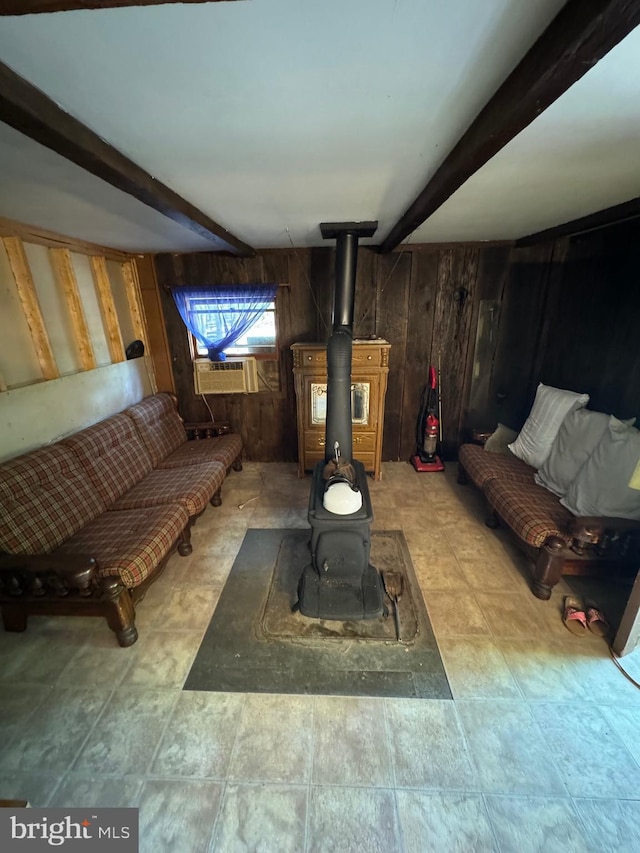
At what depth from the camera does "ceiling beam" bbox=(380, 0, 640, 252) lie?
26.6 inches

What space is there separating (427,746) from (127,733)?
4.06 feet

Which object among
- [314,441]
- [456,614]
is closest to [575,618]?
[456,614]

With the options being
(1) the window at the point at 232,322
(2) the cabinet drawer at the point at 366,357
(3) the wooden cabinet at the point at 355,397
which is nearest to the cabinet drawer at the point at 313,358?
(3) the wooden cabinet at the point at 355,397

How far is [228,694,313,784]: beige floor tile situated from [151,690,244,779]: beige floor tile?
0.05 meters

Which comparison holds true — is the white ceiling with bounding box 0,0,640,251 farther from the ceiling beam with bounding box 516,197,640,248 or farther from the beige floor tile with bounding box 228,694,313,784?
the beige floor tile with bounding box 228,694,313,784

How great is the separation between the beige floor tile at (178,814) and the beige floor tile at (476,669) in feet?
3.51

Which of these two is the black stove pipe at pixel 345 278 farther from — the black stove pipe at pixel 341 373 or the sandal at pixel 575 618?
the sandal at pixel 575 618

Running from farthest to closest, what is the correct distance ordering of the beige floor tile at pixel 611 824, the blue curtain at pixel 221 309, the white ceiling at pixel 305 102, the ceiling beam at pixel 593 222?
the blue curtain at pixel 221 309, the ceiling beam at pixel 593 222, the beige floor tile at pixel 611 824, the white ceiling at pixel 305 102

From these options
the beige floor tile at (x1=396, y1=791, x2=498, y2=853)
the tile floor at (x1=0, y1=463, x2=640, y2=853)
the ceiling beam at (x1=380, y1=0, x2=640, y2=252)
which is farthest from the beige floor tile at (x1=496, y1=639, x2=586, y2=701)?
the ceiling beam at (x1=380, y1=0, x2=640, y2=252)

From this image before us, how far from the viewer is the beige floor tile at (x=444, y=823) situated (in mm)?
1146

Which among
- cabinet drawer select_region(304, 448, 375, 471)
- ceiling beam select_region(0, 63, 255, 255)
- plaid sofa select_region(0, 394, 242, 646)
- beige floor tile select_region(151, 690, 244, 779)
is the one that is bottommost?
beige floor tile select_region(151, 690, 244, 779)

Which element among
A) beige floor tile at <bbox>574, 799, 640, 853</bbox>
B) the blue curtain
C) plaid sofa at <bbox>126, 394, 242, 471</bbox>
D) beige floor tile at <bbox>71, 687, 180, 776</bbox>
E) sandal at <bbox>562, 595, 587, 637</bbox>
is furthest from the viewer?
the blue curtain

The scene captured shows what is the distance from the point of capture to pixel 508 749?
4.55ft

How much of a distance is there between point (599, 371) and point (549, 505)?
1.09 meters
